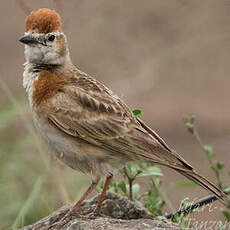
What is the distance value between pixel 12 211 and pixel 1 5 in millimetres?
9595

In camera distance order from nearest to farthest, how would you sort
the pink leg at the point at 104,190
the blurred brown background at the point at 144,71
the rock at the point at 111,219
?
the rock at the point at 111,219 < the pink leg at the point at 104,190 < the blurred brown background at the point at 144,71

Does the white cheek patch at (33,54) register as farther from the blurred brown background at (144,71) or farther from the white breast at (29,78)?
the blurred brown background at (144,71)

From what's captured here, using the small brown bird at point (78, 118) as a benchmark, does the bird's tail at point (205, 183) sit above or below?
below

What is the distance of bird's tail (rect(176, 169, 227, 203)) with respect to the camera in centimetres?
564

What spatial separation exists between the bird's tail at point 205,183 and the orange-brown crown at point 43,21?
5.40 ft

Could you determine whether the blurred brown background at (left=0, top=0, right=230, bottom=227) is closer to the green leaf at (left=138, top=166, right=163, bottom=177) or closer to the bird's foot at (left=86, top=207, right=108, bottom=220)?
the bird's foot at (left=86, top=207, right=108, bottom=220)

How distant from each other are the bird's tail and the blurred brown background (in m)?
0.62

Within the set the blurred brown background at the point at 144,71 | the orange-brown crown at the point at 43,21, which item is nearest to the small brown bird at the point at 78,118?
the orange-brown crown at the point at 43,21

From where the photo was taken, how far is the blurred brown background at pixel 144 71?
7.26 m

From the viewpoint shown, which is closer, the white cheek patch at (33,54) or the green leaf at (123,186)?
the green leaf at (123,186)

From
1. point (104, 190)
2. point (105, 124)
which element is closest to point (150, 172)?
point (104, 190)

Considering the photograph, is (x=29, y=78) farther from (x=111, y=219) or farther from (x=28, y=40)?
(x=111, y=219)

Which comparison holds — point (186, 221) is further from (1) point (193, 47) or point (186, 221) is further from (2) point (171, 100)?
(2) point (171, 100)

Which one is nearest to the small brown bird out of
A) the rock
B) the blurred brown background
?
the rock
